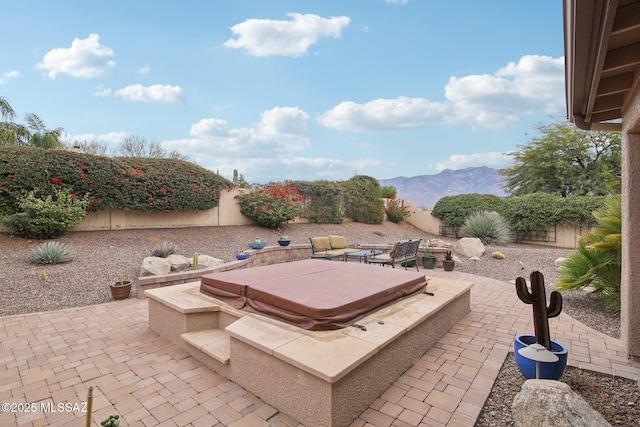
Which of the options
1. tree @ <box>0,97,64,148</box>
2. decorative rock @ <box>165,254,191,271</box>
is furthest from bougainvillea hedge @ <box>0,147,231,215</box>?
tree @ <box>0,97,64,148</box>

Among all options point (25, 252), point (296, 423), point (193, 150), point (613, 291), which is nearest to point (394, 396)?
point (296, 423)

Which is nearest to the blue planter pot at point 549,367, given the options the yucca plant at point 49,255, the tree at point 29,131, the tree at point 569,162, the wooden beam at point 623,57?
the wooden beam at point 623,57

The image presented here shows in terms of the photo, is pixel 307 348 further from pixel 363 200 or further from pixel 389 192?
pixel 389 192

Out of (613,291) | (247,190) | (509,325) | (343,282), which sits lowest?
(509,325)

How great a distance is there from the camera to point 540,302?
8.03 feet

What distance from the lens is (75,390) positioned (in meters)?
2.43

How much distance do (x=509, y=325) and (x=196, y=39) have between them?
344 inches

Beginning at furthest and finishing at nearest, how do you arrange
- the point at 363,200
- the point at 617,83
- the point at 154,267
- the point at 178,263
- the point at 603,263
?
the point at 363,200
the point at 178,263
the point at 154,267
the point at 603,263
the point at 617,83

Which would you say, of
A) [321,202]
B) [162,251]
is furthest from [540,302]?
[321,202]

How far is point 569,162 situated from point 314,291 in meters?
19.1

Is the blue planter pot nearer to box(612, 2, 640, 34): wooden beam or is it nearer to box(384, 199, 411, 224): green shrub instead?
box(612, 2, 640, 34): wooden beam

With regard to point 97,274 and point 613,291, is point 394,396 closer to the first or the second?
point 613,291

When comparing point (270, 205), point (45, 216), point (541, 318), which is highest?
point (270, 205)

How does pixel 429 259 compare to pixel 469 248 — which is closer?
pixel 429 259
